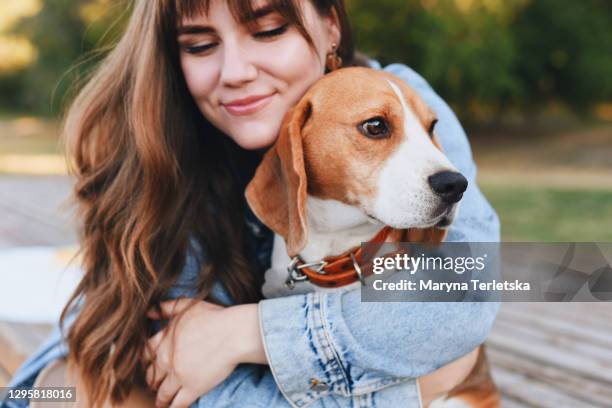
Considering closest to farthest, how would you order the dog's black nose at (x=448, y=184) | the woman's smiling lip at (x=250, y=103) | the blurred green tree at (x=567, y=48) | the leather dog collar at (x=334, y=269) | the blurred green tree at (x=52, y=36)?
the dog's black nose at (x=448, y=184), the leather dog collar at (x=334, y=269), the woman's smiling lip at (x=250, y=103), the blurred green tree at (x=567, y=48), the blurred green tree at (x=52, y=36)

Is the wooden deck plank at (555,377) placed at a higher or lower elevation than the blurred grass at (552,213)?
higher

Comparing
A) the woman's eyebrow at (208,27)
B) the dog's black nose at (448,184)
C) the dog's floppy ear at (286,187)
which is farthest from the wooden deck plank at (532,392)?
the woman's eyebrow at (208,27)

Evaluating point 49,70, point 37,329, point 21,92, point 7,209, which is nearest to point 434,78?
point 7,209

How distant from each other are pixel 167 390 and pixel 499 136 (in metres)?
16.9

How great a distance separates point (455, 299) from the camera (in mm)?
1900

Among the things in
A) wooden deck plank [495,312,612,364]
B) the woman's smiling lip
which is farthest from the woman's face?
wooden deck plank [495,312,612,364]

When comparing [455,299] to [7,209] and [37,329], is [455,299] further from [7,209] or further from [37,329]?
[7,209]

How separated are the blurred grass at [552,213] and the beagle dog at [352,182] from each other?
15.9ft

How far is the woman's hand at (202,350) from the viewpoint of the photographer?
196 cm

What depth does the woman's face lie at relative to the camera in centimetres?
210

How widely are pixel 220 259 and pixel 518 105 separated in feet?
53.6

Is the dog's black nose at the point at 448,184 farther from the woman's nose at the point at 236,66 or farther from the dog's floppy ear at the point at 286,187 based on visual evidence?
the woman's nose at the point at 236,66

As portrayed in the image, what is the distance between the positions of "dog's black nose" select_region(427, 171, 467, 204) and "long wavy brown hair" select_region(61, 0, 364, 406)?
67cm

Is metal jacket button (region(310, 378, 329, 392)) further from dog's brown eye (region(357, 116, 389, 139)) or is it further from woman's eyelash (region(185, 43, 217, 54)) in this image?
woman's eyelash (region(185, 43, 217, 54))
